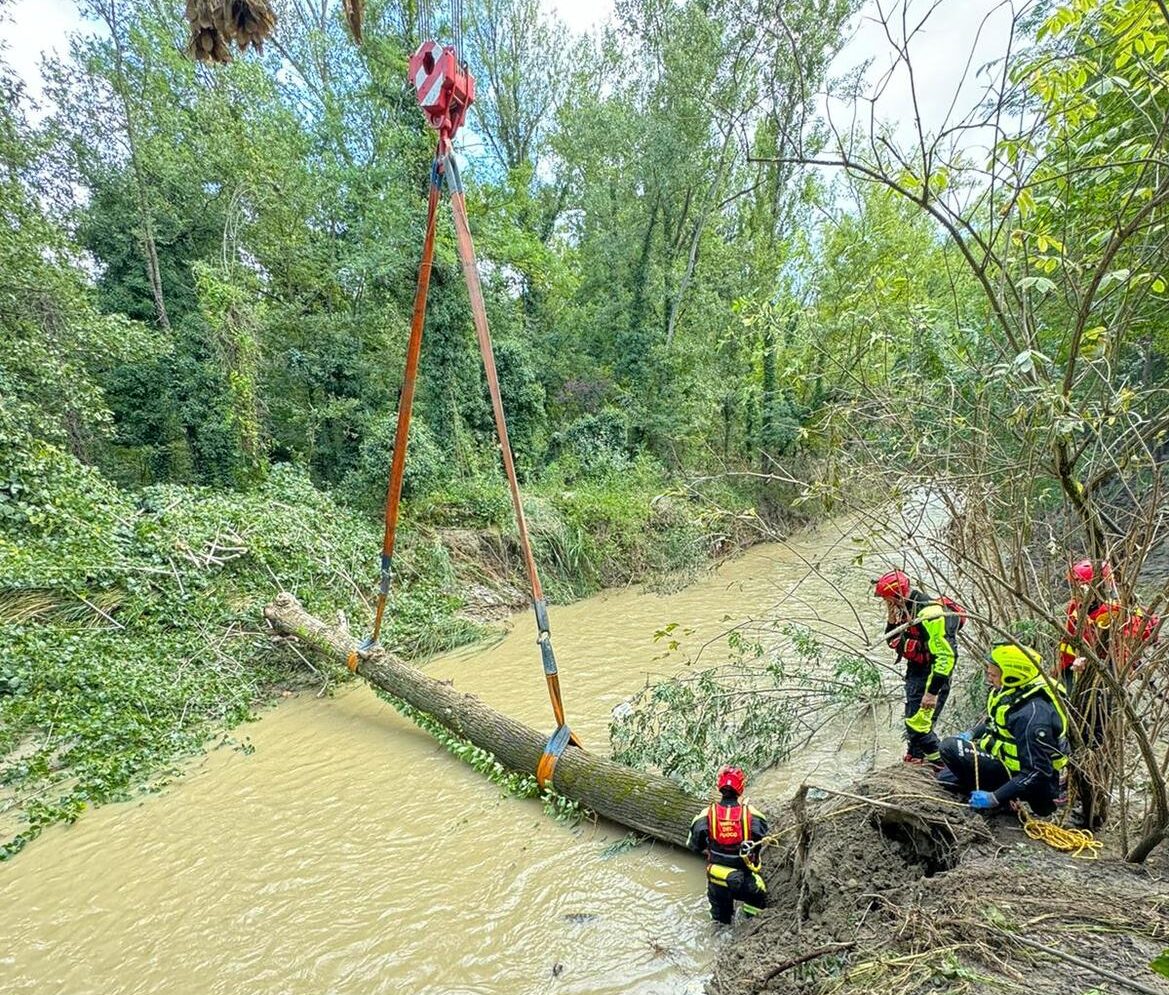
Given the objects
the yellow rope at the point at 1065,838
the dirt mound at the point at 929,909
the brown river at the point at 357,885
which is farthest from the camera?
the brown river at the point at 357,885

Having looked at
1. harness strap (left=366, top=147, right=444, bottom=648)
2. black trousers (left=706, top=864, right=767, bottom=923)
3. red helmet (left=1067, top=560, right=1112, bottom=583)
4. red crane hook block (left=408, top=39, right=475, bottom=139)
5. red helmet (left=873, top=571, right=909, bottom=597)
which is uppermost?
red crane hook block (left=408, top=39, right=475, bottom=139)

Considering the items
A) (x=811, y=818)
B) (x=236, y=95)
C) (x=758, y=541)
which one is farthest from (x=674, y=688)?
(x=236, y=95)

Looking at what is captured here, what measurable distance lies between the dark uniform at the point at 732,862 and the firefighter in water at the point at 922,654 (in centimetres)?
150

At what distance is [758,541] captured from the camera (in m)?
14.6

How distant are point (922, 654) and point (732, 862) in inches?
87.1

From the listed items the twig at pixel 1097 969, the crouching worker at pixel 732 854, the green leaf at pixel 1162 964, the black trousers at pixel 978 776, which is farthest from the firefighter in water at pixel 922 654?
the green leaf at pixel 1162 964

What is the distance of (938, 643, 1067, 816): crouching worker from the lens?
2.97 metres

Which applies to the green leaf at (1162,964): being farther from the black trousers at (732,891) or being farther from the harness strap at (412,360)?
the harness strap at (412,360)

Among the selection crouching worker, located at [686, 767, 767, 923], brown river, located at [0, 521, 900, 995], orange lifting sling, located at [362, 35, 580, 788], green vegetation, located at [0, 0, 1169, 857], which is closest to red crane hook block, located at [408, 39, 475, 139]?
orange lifting sling, located at [362, 35, 580, 788]

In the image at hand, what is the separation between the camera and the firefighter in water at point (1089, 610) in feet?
8.36

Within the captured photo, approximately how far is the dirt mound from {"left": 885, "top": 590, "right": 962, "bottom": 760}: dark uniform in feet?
2.55

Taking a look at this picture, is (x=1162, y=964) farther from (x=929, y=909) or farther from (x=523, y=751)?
(x=523, y=751)

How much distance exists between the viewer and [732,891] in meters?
3.21

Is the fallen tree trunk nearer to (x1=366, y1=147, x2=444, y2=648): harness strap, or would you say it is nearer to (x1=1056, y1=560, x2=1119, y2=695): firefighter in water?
(x1=366, y1=147, x2=444, y2=648): harness strap
